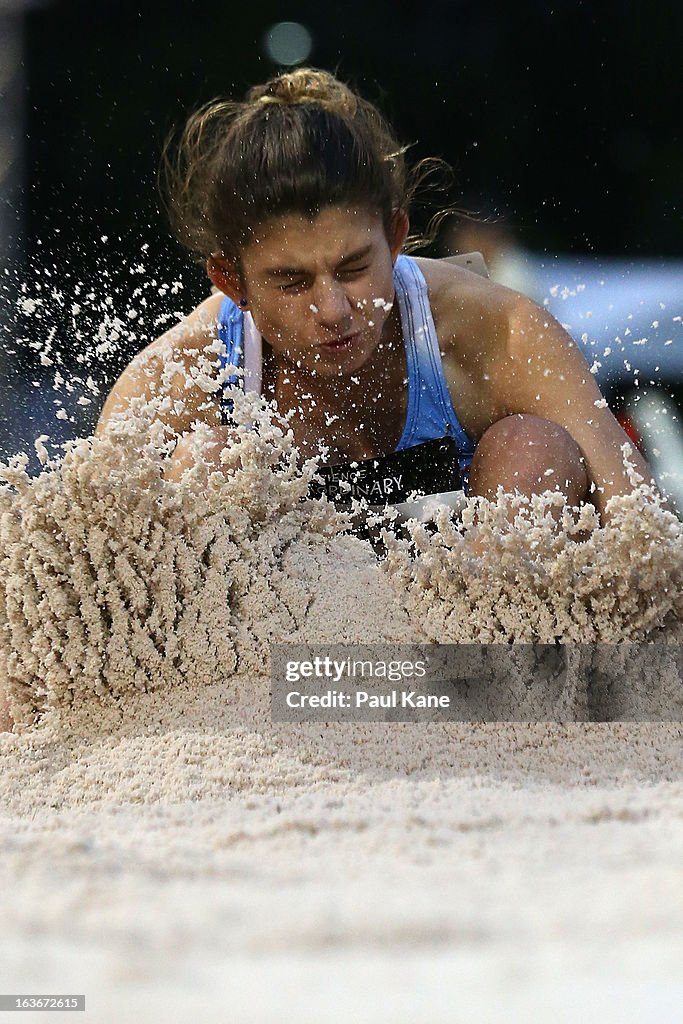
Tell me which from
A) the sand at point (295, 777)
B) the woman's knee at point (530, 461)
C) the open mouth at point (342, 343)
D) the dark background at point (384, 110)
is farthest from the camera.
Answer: the dark background at point (384, 110)

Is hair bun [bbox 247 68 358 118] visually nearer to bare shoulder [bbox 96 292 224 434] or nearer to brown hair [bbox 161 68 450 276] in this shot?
brown hair [bbox 161 68 450 276]

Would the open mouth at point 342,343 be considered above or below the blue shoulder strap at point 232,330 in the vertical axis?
below

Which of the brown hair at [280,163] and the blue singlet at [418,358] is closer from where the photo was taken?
the brown hair at [280,163]

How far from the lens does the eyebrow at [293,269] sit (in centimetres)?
89

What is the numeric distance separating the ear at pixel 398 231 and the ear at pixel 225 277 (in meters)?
0.16

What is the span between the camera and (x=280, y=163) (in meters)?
0.90

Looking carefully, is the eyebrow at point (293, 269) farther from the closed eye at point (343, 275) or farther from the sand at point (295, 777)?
the sand at point (295, 777)

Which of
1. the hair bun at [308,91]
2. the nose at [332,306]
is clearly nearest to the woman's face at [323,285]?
the nose at [332,306]

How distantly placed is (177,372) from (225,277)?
155 mm

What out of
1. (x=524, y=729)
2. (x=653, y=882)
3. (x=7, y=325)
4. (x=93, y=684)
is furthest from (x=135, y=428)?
(x=7, y=325)

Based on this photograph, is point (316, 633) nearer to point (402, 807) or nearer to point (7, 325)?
point (402, 807)

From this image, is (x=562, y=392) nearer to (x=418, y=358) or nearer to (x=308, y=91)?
(x=418, y=358)

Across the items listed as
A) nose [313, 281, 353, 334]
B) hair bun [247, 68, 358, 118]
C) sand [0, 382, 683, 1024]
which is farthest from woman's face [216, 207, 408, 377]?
sand [0, 382, 683, 1024]

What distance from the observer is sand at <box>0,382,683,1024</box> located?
0.27m
